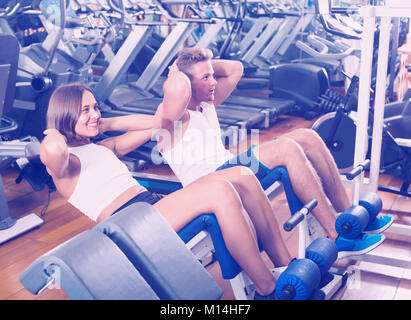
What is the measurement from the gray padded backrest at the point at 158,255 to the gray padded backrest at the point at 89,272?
0.07 metres

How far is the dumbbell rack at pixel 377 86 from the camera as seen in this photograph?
2.04 meters

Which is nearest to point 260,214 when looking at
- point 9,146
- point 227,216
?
point 227,216

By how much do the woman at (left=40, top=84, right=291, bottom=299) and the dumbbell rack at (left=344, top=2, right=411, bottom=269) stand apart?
615 mm

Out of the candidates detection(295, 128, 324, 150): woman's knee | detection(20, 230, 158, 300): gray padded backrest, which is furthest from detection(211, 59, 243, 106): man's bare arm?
detection(20, 230, 158, 300): gray padded backrest

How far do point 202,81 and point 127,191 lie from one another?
23.5 inches

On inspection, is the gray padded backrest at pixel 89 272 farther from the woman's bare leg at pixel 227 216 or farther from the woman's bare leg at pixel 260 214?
the woman's bare leg at pixel 260 214

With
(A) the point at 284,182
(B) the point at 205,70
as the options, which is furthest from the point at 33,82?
(A) the point at 284,182

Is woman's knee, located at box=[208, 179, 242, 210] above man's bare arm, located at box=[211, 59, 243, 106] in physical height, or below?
below

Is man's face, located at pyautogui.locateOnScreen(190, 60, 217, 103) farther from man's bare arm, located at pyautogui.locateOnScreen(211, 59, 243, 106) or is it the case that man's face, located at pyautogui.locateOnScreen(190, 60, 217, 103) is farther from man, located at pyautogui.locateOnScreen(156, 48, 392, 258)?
man's bare arm, located at pyautogui.locateOnScreen(211, 59, 243, 106)

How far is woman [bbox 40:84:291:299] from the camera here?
60.4 inches

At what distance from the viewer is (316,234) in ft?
6.39

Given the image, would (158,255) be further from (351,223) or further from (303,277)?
(351,223)
